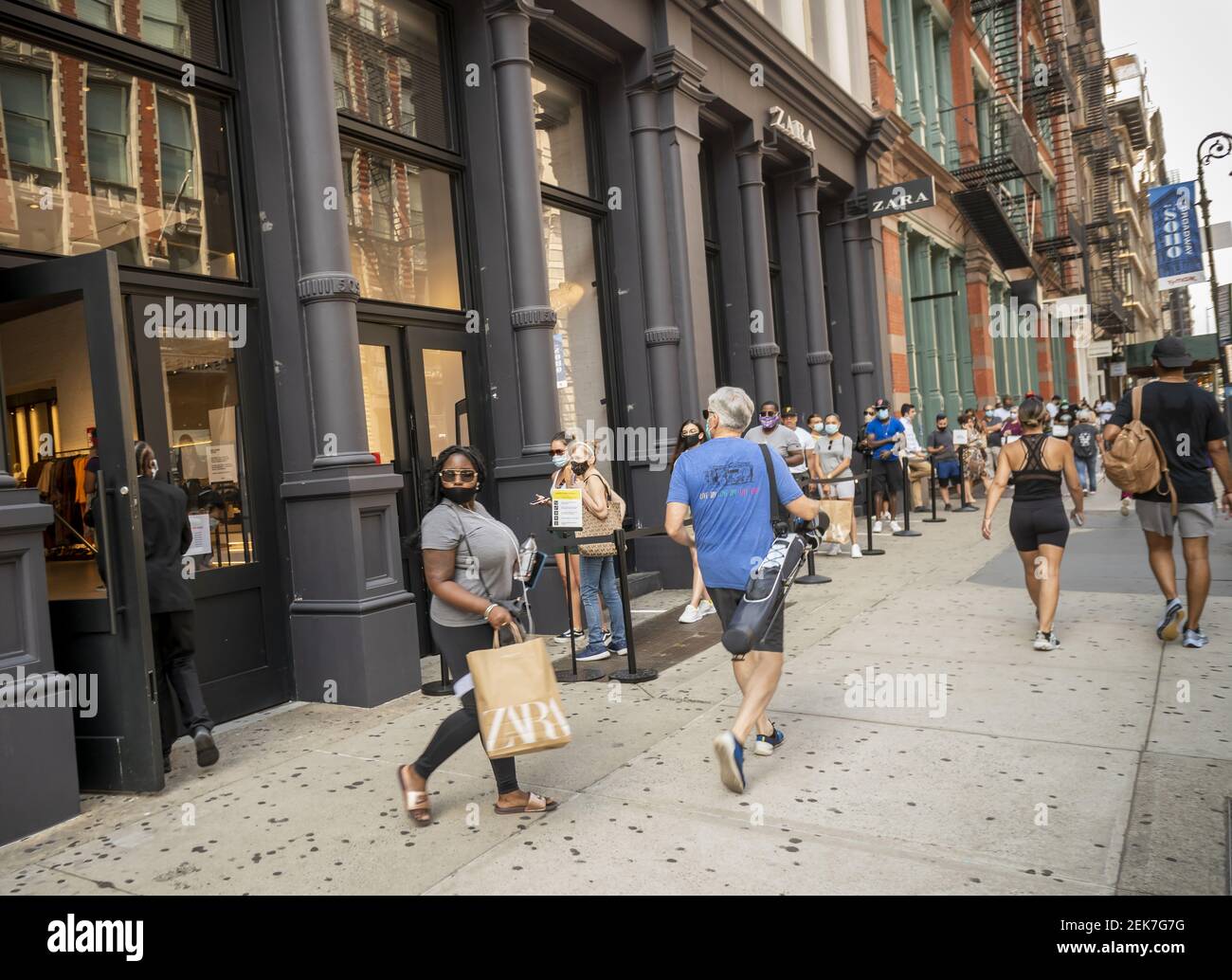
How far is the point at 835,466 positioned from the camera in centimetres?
1216

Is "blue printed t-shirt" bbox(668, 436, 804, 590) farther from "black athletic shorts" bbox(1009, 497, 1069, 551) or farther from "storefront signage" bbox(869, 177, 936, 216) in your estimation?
"storefront signage" bbox(869, 177, 936, 216)

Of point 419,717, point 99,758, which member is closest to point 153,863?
point 99,758

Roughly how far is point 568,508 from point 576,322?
4.07m

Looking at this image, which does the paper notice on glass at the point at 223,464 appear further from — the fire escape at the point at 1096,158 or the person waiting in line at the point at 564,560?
the fire escape at the point at 1096,158

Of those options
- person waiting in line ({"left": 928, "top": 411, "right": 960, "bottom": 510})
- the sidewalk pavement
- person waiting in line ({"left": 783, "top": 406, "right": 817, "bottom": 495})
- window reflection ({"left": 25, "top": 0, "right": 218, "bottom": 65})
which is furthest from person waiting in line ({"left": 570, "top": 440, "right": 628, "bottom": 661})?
person waiting in line ({"left": 928, "top": 411, "right": 960, "bottom": 510})

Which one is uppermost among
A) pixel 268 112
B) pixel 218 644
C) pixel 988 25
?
pixel 988 25

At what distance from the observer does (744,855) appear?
370 centimetres

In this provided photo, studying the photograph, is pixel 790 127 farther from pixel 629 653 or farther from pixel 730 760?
pixel 730 760

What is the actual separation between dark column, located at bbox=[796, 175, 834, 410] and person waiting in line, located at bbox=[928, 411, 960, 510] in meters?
2.17

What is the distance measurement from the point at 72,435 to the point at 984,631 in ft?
22.7

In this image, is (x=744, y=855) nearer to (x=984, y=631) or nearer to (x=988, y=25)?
(x=984, y=631)

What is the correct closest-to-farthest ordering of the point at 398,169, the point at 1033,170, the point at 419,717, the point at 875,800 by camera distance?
the point at 875,800 → the point at 419,717 → the point at 398,169 → the point at 1033,170

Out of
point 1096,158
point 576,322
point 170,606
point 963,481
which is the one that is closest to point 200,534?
point 170,606

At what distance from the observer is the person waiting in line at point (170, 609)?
523 centimetres
